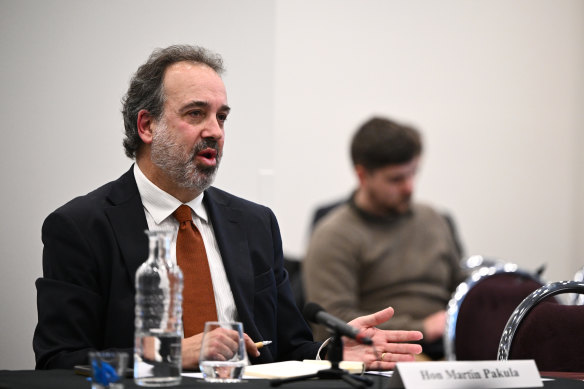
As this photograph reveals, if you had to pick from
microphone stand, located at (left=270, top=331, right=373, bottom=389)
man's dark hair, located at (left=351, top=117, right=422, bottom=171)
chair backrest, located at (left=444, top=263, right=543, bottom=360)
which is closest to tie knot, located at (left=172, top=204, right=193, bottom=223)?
microphone stand, located at (left=270, top=331, right=373, bottom=389)

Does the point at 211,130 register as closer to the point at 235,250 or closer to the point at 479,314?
the point at 235,250

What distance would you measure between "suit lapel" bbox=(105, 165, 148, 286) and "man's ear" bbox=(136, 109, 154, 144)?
0.61 ft

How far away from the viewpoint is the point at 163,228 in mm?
2320

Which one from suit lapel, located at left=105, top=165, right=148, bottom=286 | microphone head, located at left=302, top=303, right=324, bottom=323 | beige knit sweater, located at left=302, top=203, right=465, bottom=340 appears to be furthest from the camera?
beige knit sweater, located at left=302, top=203, right=465, bottom=340

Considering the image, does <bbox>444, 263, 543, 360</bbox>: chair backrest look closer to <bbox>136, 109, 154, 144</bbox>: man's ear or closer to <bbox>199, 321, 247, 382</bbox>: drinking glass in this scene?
<bbox>136, 109, 154, 144</bbox>: man's ear

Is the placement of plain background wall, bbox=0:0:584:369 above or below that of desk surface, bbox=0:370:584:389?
above

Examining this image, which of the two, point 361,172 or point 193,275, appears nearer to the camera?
point 193,275

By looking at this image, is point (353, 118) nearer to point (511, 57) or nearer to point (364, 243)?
point (511, 57)

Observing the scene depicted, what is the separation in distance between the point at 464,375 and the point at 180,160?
1.13m

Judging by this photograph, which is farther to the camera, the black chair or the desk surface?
the black chair

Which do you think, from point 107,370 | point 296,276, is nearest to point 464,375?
point 107,370

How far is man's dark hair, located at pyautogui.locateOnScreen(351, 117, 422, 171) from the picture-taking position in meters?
4.38

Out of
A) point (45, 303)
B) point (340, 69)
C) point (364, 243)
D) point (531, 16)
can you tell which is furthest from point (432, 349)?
point (531, 16)

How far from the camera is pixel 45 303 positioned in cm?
207
